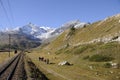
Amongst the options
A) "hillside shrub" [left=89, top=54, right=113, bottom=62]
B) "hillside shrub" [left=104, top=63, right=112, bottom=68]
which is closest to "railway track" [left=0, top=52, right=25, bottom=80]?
"hillside shrub" [left=104, top=63, right=112, bottom=68]

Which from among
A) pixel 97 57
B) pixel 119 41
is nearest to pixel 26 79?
pixel 97 57

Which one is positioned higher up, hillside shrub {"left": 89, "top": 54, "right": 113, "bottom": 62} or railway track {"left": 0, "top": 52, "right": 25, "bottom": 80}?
hillside shrub {"left": 89, "top": 54, "right": 113, "bottom": 62}

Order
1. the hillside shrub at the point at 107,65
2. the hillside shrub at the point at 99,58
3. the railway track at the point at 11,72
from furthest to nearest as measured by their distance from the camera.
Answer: the hillside shrub at the point at 99,58 < the hillside shrub at the point at 107,65 < the railway track at the point at 11,72

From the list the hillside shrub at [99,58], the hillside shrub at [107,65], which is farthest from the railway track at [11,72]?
the hillside shrub at [99,58]

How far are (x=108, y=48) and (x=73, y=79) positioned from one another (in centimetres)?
4098

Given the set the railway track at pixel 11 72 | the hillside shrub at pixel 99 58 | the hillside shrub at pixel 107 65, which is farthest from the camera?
the hillside shrub at pixel 99 58

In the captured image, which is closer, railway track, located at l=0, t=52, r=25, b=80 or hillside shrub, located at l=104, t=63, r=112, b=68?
railway track, located at l=0, t=52, r=25, b=80

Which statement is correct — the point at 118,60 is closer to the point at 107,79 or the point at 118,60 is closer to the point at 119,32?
the point at 107,79

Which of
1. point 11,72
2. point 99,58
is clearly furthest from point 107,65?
point 11,72

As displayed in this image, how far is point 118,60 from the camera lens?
66.8 meters

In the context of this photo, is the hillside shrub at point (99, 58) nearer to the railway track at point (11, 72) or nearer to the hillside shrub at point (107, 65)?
the hillside shrub at point (107, 65)

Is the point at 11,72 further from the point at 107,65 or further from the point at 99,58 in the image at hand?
the point at 99,58

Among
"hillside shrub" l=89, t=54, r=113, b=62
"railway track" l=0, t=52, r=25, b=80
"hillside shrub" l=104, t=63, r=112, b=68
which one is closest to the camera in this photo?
"railway track" l=0, t=52, r=25, b=80

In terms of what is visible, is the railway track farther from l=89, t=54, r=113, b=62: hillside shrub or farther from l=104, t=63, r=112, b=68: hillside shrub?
l=89, t=54, r=113, b=62: hillside shrub
